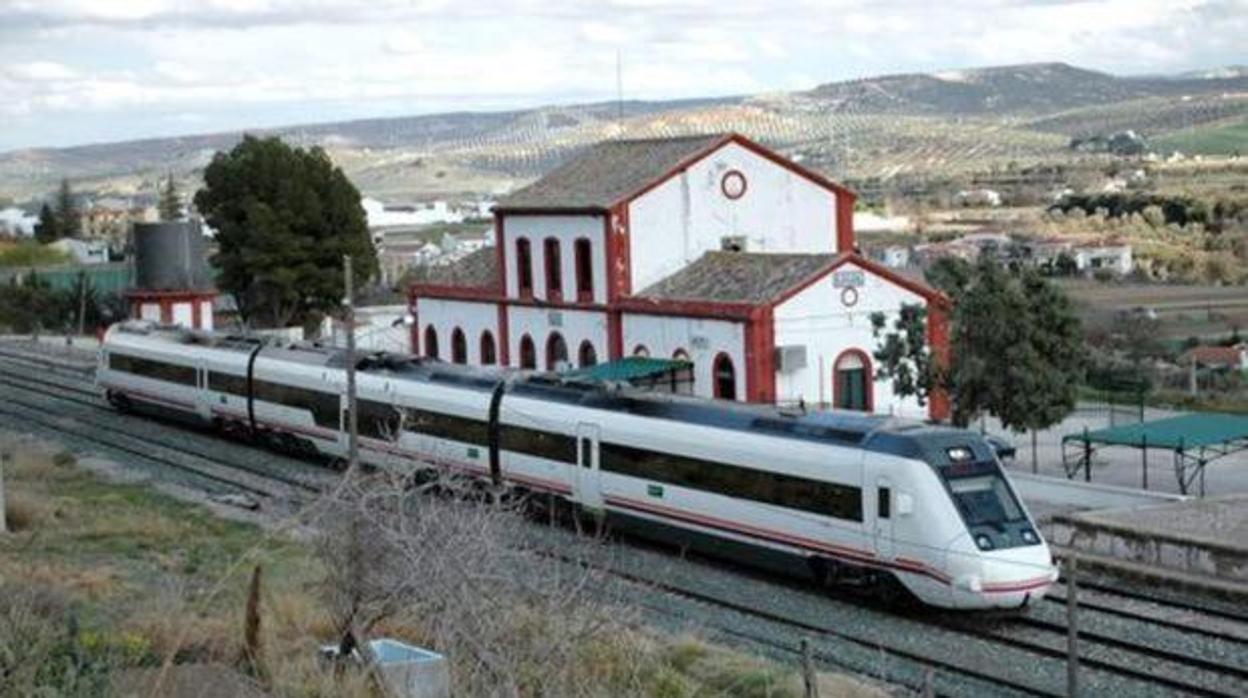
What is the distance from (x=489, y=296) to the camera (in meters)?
46.5

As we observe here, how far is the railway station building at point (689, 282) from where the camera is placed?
3716cm

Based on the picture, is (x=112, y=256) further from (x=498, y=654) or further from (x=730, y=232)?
(x=498, y=654)

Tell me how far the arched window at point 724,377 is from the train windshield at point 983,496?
638 inches

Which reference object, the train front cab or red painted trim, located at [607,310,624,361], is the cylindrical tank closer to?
red painted trim, located at [607,310,624,361]

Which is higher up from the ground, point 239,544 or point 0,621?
point 0,621

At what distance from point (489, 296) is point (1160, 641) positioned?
28.9m

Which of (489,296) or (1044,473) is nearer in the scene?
(1044,473)

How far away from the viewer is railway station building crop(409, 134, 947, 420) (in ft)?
122

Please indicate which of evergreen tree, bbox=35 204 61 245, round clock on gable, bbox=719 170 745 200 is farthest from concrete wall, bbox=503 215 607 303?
evergreen tree, bbox=35 204 61 245

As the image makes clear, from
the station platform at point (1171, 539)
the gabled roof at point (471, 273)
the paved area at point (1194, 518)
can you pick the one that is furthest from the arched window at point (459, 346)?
→ the paved area at point (1194, 518)

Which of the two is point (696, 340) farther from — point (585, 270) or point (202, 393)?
point (202, 393)

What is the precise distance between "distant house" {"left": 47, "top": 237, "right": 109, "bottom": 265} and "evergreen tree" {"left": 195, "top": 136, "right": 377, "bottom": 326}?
45.4 meters

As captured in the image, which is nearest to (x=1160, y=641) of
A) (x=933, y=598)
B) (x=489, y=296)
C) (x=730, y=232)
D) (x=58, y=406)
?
(x=933, y=598)

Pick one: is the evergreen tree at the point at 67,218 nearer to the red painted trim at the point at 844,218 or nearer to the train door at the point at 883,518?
the red painted trim at the point at 844,218
